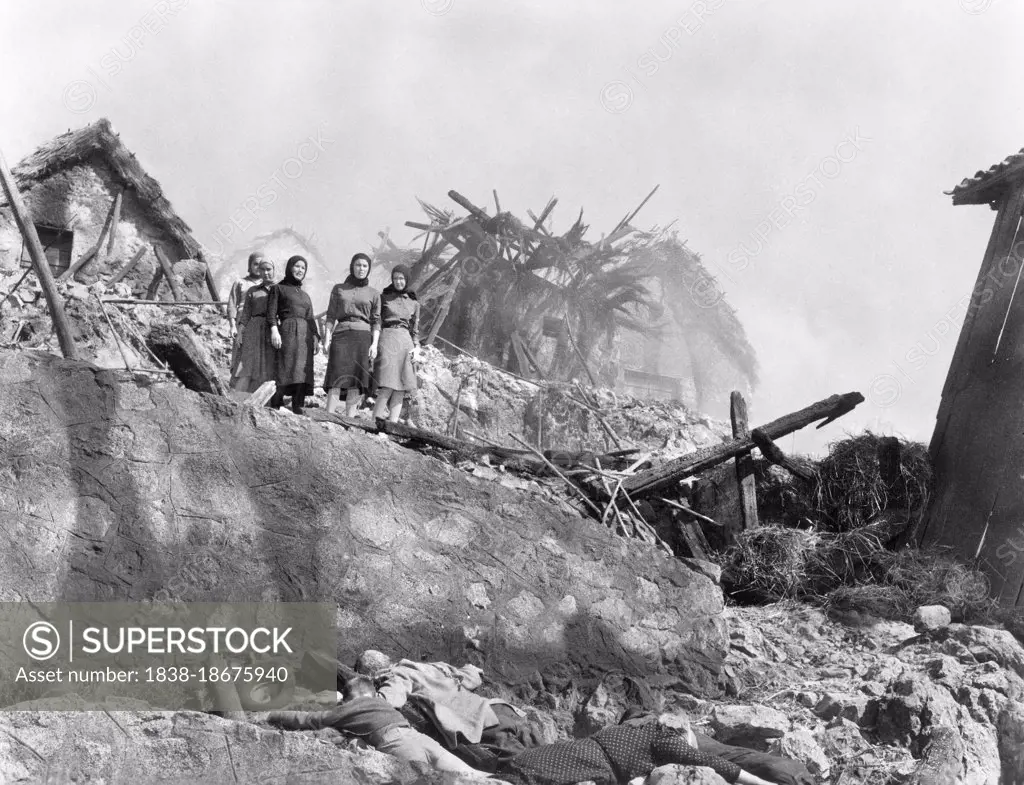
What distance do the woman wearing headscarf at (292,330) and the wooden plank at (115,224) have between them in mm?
8749

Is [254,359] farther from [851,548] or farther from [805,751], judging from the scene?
[851,548]

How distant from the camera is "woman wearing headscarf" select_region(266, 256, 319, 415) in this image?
687cm

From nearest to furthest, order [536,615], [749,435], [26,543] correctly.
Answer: [26,543]
[536,615]
[749,435]

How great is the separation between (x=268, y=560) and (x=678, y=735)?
2051mm

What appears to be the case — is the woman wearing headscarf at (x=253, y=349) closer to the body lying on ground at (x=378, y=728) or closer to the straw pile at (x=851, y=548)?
the body lying on ground at (x=378, y=728)

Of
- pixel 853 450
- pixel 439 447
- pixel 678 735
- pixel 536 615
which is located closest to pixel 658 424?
pixel 853 450

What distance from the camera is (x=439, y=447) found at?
238 inches

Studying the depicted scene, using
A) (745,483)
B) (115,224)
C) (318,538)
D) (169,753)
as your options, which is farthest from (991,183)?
(115,224)

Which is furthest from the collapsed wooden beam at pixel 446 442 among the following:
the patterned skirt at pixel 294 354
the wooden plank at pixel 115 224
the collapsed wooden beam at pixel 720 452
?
the wooden plank at pixel 115 224

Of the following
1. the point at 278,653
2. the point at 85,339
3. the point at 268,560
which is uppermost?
the point at 85,339

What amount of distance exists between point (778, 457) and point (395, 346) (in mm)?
3246

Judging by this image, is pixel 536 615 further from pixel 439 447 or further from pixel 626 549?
pixel 439 447

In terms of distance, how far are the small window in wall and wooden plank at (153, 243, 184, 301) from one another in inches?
48.2

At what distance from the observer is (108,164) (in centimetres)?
1453
